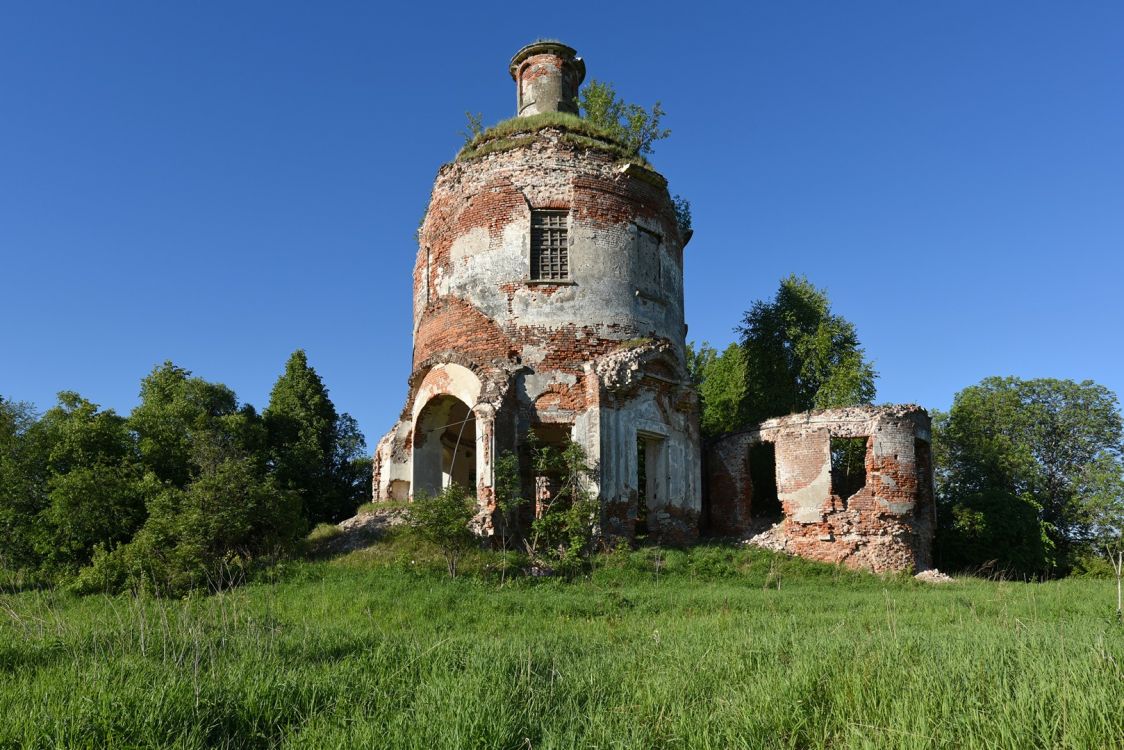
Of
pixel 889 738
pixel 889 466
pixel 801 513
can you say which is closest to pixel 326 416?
pixel 801 513

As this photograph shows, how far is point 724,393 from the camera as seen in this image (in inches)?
1000

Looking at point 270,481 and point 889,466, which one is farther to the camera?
point 889,466

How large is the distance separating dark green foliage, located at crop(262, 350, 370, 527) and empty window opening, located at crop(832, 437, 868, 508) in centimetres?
1422

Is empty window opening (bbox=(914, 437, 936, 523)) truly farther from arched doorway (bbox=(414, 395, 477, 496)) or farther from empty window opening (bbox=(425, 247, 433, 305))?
empty window opening (bbox=(425, 247, 433, 305))

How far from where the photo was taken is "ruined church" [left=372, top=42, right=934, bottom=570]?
51.9 ft

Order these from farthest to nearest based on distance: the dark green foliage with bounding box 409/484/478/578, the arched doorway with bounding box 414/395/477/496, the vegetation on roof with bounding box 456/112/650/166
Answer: the vegetation on roof with bounding box 456/112/650/166, the arched doorway with bounding box 414/395/477/496, the dark green foliage with bounding box 409/484/478/578

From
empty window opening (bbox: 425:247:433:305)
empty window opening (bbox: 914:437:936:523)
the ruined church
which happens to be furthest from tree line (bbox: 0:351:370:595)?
empty window opening (bbox: 914:437:936:523)

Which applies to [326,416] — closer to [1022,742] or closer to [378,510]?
[378,510]

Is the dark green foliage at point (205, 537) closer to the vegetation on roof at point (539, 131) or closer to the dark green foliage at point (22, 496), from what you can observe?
the dark green foliage at point (22, 496)

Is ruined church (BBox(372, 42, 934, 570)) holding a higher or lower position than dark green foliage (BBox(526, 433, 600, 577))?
higher

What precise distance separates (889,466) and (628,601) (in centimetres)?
841

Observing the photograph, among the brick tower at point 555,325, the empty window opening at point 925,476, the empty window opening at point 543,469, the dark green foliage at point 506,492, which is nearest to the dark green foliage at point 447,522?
the dark green foliage at point 506,492

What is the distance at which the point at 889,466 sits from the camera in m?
16.9

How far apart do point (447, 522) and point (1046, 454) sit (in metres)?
24.4
